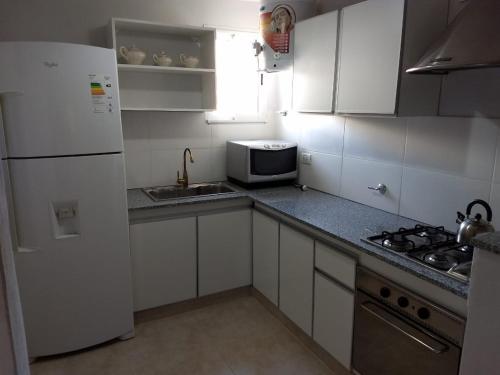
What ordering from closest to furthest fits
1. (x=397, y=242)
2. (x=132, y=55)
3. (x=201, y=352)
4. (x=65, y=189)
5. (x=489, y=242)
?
1. (x=489, y=242)
2. (x=397, y=242)
3. (x=65, y=189)
4. (x=201, y=352)
5. (x=132, y=55)

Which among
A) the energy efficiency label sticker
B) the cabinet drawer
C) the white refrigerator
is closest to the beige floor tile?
the white refrigerator

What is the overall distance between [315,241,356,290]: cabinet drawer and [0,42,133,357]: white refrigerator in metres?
1.17

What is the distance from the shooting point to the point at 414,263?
1.62 meters

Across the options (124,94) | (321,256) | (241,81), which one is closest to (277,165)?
(241,81)

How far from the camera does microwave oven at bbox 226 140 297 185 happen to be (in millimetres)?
2869

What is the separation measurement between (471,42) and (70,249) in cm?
219

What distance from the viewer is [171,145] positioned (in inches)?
118

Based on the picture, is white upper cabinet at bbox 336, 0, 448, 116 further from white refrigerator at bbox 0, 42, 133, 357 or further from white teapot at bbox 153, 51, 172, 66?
white refrigerator at bbox 0, 42, 133, 357

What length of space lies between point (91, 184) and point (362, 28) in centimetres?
172

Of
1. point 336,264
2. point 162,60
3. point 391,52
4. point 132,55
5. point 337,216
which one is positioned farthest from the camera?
point 162,60

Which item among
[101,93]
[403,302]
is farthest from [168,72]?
[403,302]

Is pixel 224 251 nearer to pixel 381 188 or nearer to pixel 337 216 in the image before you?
pixel 337 216

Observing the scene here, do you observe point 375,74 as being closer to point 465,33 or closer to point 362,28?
point 362,28

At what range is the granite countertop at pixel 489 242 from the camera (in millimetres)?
1195
